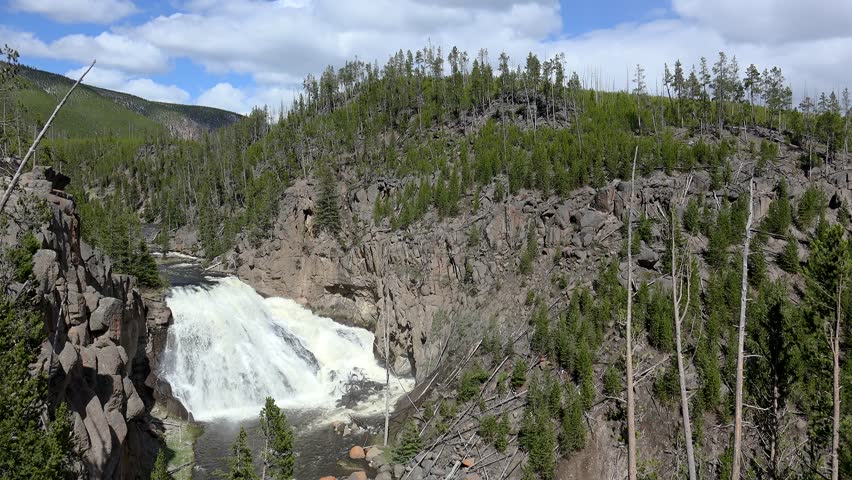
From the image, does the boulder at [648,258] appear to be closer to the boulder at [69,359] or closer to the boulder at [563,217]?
the boulder at [563,217]

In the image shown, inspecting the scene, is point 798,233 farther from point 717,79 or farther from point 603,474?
point 717,79

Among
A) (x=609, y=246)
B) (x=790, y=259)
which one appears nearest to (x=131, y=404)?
(x=609, y=246)

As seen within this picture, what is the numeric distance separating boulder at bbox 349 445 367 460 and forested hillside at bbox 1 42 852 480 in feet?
10.4

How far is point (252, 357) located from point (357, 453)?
56.5 feet

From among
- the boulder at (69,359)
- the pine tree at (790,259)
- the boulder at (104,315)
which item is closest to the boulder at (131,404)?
the boulder at (104,315)

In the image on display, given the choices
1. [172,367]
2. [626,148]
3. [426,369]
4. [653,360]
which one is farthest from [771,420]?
[172,367]

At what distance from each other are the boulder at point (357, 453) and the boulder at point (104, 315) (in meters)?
18.0

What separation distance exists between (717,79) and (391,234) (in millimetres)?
55847

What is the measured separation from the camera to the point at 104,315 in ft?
96.7

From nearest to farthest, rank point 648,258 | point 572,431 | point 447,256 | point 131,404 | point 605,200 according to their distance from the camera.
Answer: point 131,404
point 572,431
point 648,258
point 605,200
point 447,256

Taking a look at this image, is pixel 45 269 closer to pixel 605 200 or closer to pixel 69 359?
pixel 69 359

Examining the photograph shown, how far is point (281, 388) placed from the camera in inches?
1930

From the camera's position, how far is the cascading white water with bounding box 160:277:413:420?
46.2m

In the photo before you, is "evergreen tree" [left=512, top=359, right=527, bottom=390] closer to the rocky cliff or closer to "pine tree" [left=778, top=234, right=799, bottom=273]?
the rocky cliff
